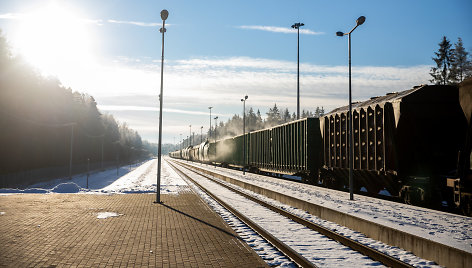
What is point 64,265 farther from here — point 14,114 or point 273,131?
point 14,114

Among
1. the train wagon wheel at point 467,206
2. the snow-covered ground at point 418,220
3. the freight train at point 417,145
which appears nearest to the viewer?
the snow-covered ground at point 418,220

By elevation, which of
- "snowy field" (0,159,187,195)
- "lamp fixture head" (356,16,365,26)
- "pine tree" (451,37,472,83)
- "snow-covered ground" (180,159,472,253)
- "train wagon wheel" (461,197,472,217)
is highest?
"pine tree" (451,37,472,83)

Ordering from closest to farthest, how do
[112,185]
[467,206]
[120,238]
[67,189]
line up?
[120,238]
[467,206]
[67,189]
[112,185]

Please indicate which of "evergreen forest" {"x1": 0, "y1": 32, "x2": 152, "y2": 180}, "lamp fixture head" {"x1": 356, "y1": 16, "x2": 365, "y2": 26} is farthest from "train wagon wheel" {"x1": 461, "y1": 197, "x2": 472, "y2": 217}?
"evergreen forest" {"x1": 0, "y1": 32, "x2": 152, "y2": 180}

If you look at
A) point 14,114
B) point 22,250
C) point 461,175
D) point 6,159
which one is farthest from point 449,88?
point 14,114

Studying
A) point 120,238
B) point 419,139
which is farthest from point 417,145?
point 120,238

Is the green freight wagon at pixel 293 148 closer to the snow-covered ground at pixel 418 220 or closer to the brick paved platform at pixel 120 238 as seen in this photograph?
the snow-covered ground at pixel 418 220

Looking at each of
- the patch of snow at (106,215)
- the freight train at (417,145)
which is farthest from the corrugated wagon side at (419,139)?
the patch of snow at (106,215)

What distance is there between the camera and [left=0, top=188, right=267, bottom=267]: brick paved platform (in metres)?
6.87

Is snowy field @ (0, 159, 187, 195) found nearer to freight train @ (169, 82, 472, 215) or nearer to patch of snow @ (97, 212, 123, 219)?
patch of snow @ (97, 212, 123, 219)

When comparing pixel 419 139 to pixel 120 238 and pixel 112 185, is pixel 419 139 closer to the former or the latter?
pixel 120 238

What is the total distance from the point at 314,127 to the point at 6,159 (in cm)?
3453

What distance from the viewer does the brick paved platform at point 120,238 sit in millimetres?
6871

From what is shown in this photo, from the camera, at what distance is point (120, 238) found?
8.76 metres
